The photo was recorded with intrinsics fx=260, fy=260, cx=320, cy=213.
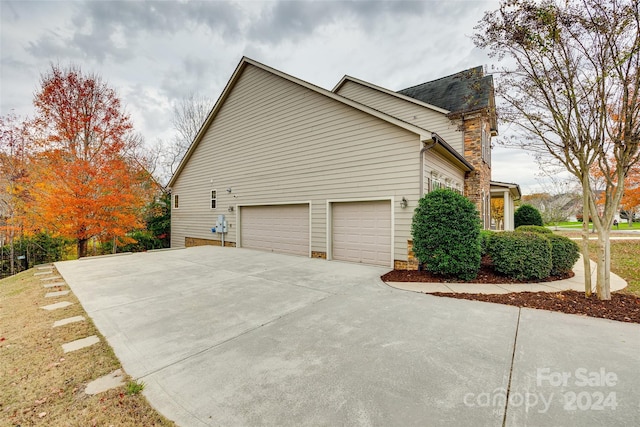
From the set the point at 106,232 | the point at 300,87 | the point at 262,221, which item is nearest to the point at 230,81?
the point at 300,87

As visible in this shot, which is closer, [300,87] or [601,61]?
[601,61]

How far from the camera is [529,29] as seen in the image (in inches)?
167

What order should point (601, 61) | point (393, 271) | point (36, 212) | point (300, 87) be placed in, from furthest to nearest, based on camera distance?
1. point (36, 212)
2. point (300, 87)
3. point (393, 271)
4. point (601, 61)

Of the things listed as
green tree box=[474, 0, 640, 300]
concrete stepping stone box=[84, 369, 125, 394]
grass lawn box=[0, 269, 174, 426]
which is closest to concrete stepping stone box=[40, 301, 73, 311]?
grass lawn box=[0, 269, 174, 426]

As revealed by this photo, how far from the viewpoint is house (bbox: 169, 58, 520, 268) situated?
7.06 m

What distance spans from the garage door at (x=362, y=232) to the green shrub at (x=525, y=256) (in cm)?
260

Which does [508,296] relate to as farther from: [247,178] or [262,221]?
[247,178]

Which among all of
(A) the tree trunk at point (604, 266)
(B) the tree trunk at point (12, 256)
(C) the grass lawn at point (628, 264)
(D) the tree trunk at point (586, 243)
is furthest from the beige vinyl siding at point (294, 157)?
(B) the tree trunk at point (12, 256)

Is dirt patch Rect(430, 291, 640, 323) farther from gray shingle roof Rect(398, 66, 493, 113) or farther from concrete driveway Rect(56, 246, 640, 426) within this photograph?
gray shingle roof Rect(398, 66, 493, 113)

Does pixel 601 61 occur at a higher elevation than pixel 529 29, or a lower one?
lower

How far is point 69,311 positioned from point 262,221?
6.88m

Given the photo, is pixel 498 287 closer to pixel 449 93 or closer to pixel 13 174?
pixel 449 93

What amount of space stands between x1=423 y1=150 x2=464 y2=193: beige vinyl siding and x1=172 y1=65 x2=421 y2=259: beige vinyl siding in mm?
411

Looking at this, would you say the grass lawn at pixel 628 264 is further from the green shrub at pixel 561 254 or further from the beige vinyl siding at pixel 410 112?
the beige vinyl siding at pixel 410 112
